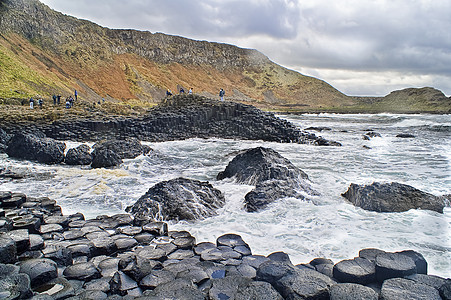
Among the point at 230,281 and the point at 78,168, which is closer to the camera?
the point at 230,281

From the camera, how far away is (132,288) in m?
4.16

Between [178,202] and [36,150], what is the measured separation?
10.8 meters

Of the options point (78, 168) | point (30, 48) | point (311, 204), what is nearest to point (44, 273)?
point (311, 204)

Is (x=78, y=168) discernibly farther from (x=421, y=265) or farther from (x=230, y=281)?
Result: (x=421, y=265)

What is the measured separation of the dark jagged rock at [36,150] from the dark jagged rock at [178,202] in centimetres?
871

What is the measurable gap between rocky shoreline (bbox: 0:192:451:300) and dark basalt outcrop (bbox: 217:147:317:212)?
2499 millimetres

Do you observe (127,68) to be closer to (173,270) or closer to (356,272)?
(173,270)

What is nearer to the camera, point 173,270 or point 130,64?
point 173,270

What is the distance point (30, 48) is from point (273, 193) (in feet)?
204

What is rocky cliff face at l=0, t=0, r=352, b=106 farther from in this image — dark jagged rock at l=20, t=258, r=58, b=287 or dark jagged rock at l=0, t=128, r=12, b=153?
dark jagged rock at l=20, t=258, r=58, b=287

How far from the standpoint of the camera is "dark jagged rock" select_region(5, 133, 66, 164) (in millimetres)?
14711

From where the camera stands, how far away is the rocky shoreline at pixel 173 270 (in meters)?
3.79

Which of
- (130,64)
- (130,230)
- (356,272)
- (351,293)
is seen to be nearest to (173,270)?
(130,230)

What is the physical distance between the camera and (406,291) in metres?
3.69
